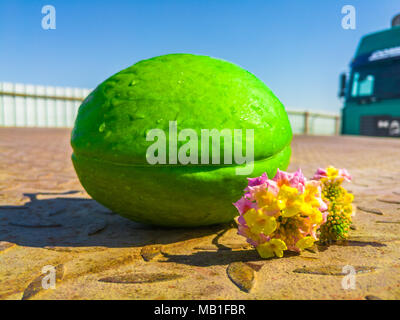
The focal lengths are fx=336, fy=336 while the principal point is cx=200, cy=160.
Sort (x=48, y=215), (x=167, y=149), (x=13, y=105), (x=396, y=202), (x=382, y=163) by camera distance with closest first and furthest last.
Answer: (x=167, y=149), (x=48, y=215), (x=396, y=202), (x=382, y=163), (x=13, y=105)

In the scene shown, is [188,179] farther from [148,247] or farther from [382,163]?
[382,163]

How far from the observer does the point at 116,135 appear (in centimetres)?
221

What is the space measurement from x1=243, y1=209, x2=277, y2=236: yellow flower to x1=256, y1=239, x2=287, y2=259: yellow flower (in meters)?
0.10

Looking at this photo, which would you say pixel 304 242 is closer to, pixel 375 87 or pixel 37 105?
pixel 375 87

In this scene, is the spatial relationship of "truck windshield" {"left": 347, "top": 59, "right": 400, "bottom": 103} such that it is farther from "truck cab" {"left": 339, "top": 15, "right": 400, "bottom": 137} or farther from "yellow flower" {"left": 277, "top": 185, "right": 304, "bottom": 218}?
"yellow flower" {"left": 277, "top": 185, "right": 304, "bottom": 218}

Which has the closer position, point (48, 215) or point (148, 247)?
point (148, 247)

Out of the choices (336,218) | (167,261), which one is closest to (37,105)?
(167,261)

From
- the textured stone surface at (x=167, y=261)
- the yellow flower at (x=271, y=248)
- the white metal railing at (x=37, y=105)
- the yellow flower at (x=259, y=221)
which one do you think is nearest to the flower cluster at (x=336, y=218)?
the textured stone surface at (x=167, y=261)

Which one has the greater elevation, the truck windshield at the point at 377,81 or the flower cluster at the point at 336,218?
the truck windshield at the point at 377,81

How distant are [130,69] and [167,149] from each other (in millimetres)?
843

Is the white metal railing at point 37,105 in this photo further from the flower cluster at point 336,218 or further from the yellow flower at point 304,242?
the yellow flower at point 304,242

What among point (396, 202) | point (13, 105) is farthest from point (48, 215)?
point (13, 105)

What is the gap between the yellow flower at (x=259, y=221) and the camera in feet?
6.05

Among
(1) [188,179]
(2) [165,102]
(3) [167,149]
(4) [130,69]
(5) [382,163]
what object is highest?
(4) [130,69]
